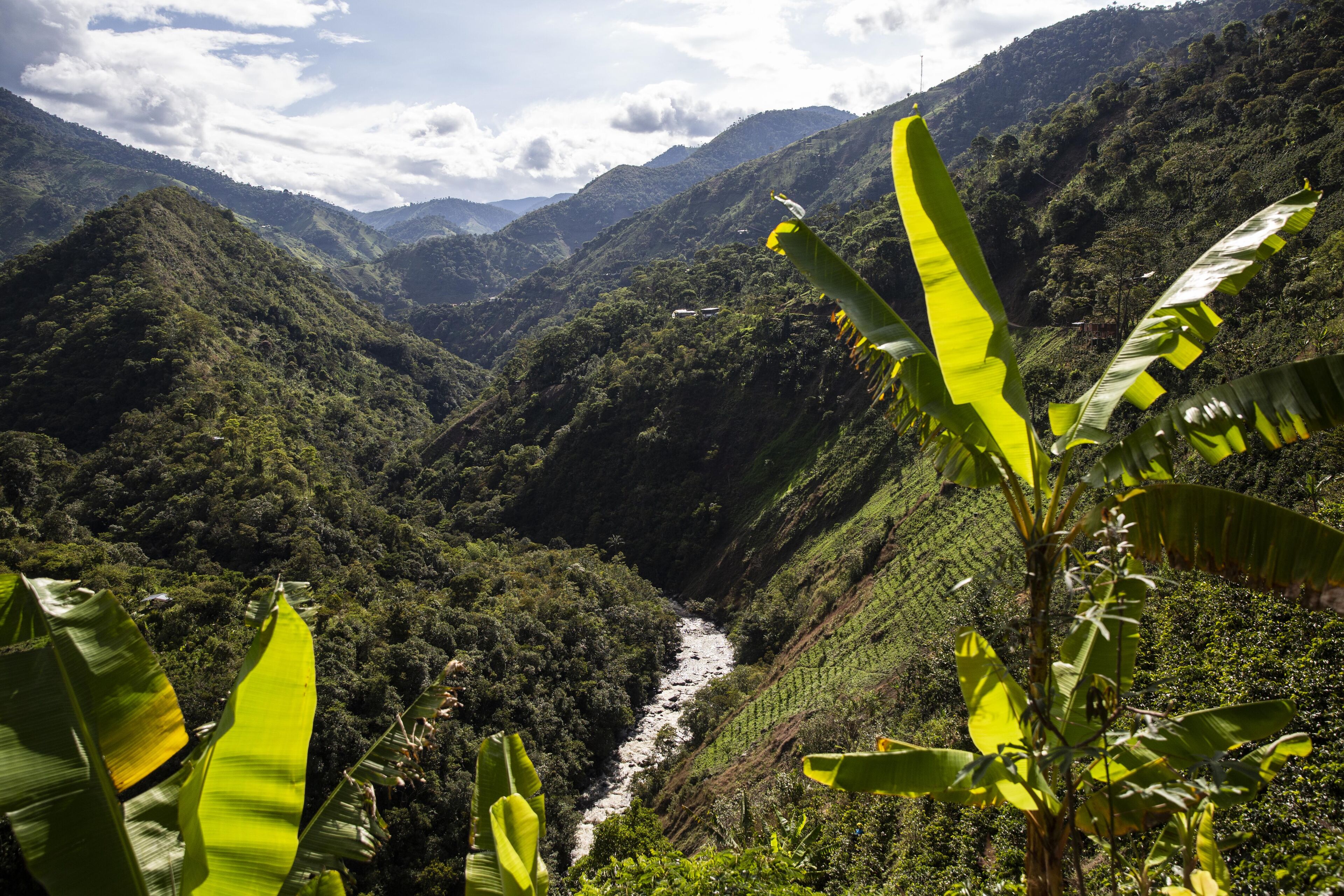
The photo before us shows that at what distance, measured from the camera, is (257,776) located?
2.49 m

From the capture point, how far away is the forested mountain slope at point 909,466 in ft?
22.0

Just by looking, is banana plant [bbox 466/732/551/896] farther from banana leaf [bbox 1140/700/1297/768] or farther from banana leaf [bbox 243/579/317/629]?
banana leaf [bbox 1140/700/1297/768]

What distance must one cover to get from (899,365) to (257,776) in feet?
10.5

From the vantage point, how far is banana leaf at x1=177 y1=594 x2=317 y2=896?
7.79 feet

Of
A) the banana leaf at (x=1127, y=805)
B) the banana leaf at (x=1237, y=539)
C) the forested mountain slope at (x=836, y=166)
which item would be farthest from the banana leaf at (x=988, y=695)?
the forested mountain slope at (x=836, y=166)

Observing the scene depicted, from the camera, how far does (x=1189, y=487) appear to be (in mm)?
2578

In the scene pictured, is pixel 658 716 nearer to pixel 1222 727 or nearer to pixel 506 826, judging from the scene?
pixel 506 826

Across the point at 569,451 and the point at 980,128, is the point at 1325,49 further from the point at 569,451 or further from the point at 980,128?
the point at 980,128

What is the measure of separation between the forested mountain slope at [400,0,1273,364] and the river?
70172 mm

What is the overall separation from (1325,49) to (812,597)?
31.7m

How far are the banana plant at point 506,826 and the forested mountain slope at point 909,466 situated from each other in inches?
91.4

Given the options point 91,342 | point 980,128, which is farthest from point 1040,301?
point 980,128

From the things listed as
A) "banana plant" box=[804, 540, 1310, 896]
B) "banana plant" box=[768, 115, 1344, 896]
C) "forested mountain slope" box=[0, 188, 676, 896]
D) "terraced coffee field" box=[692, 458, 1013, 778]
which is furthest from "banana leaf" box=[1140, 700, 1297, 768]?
"terraced coffee field" box=[692, 458, 1013, 778]

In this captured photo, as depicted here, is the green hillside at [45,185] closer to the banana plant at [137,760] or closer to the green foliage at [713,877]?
the green foliage at [713,877]
